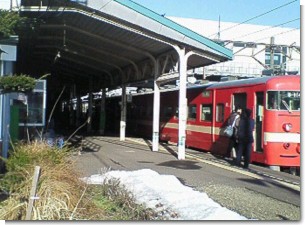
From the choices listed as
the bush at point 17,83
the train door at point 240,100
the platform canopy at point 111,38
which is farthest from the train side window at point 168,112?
the bush at point 17,83

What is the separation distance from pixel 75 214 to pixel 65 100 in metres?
45.6

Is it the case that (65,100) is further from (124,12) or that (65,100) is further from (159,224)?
(159,224)

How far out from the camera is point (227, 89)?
55.6ft

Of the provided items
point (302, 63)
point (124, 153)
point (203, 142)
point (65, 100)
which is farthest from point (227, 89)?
point (65, 100)

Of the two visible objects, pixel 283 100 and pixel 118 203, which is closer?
pixel 118 203

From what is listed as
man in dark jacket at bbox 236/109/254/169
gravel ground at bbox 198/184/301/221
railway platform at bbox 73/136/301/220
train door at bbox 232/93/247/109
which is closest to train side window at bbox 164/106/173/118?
railway platform at bbox 73/136/301/220

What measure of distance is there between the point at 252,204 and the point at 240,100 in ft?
26.9

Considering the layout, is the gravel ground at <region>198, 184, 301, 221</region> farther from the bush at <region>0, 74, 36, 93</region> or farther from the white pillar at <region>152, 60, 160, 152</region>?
the white pillar at <region>152, 60, 160, 152</region>

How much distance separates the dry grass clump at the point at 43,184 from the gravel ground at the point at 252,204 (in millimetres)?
2499

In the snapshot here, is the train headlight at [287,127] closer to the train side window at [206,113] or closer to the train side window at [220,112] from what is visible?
the train side window at [220,112]

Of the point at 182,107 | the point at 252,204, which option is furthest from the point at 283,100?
the point at 252,204

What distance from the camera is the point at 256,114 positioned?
49.0 ft

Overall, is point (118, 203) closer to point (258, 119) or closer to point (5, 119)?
point (5, 119)

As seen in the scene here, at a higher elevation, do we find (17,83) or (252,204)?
(17,83)
